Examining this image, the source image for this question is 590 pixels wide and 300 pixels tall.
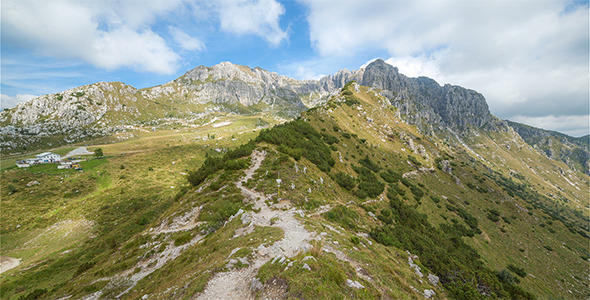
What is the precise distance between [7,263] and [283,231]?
5347 centimetres

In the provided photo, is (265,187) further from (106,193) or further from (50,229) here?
(106,193)

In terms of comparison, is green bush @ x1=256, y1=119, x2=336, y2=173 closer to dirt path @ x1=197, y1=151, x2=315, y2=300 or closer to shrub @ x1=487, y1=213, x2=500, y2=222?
dirt path @ x1=197, y1=151, x2=315, y2=300

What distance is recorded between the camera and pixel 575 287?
40.4m

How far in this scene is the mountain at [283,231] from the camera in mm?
14047

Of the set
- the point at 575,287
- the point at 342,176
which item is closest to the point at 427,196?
the point at 575,287

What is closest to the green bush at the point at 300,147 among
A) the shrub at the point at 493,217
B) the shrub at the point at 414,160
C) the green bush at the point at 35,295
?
the green bush at the point at 35,295

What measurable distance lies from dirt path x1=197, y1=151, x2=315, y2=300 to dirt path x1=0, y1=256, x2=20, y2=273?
42436mm

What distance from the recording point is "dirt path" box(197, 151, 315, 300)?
11.2 m

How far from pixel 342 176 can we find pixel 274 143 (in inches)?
773

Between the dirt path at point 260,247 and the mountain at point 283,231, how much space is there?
125 mm

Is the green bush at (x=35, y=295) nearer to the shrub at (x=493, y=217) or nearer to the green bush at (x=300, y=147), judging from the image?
the green bush at (x=300, y=147)

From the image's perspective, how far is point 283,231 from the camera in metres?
19.4

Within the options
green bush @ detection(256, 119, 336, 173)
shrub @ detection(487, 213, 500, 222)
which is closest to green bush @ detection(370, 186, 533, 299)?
green bush @ detection(256, 119, 336, 173)

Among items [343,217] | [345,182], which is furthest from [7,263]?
[345,182]
